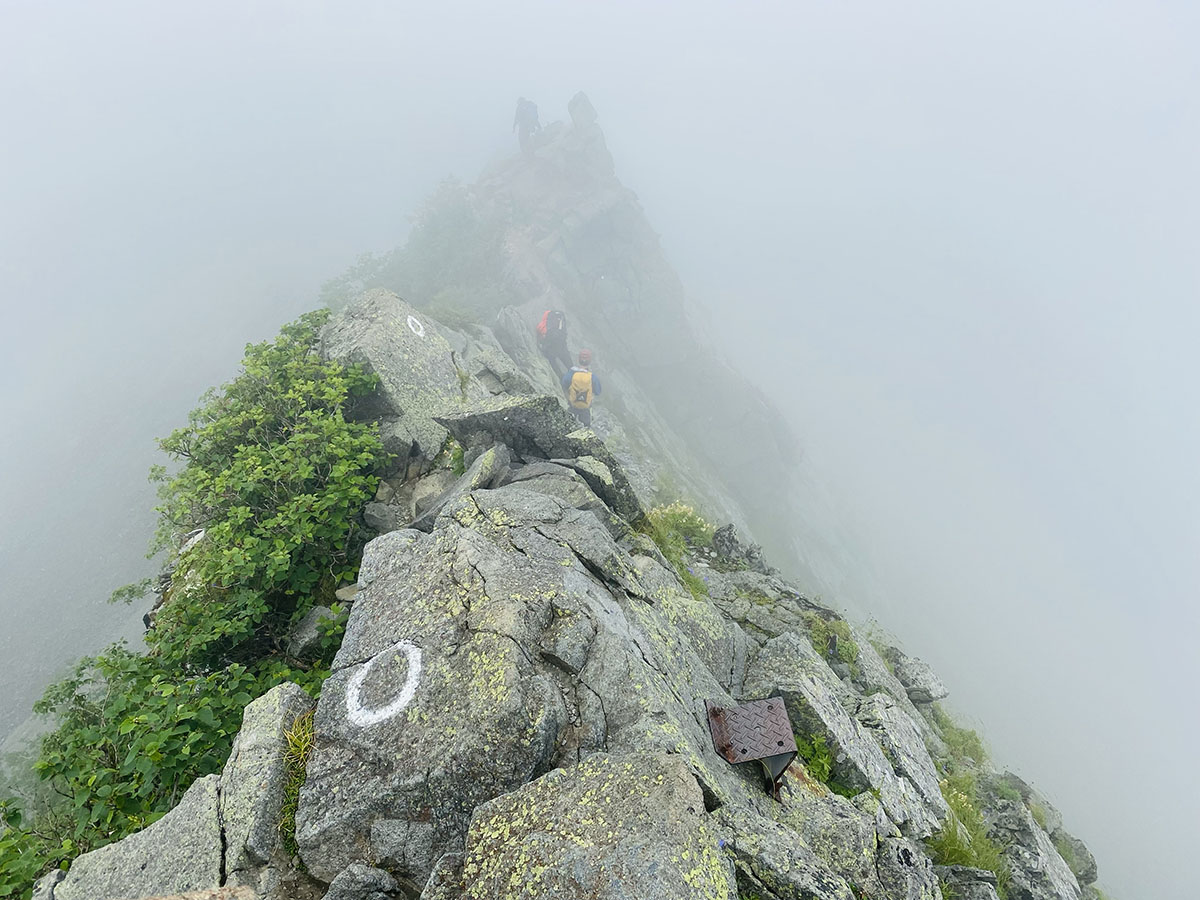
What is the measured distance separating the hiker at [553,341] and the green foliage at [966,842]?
29373 millimetres

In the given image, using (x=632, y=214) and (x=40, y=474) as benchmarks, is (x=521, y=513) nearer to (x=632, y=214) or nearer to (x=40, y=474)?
(x=40, y=474)

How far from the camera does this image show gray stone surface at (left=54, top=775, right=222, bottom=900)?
5004 millimetres

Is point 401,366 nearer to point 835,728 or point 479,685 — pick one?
point 479,685

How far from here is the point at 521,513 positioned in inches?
341

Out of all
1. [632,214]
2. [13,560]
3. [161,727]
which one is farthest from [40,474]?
[632,214]

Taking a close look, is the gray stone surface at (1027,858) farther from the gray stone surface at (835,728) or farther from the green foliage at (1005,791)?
the gray stone surface at (835,728)

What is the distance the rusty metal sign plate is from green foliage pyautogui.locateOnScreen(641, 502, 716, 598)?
5254mm

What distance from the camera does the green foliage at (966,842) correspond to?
8258mm

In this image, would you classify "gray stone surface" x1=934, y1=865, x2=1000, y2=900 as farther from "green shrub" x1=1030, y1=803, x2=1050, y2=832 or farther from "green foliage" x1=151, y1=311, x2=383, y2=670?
"green foliage" x1=151, y1=311, x2=383, y2=670

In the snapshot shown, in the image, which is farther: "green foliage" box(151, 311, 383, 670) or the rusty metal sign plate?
"green foliage" box(151, 311, 383, 670)

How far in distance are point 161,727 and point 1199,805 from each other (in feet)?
341

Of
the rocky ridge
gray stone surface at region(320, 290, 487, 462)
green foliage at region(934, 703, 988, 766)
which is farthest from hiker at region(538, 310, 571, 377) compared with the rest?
green foliage at region(934, 703, 988, 766)

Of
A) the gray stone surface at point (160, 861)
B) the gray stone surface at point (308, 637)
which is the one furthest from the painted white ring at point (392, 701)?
the gray stone surface at point (308, 637)

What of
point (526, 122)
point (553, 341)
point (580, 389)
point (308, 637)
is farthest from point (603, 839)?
point (526, 122)
